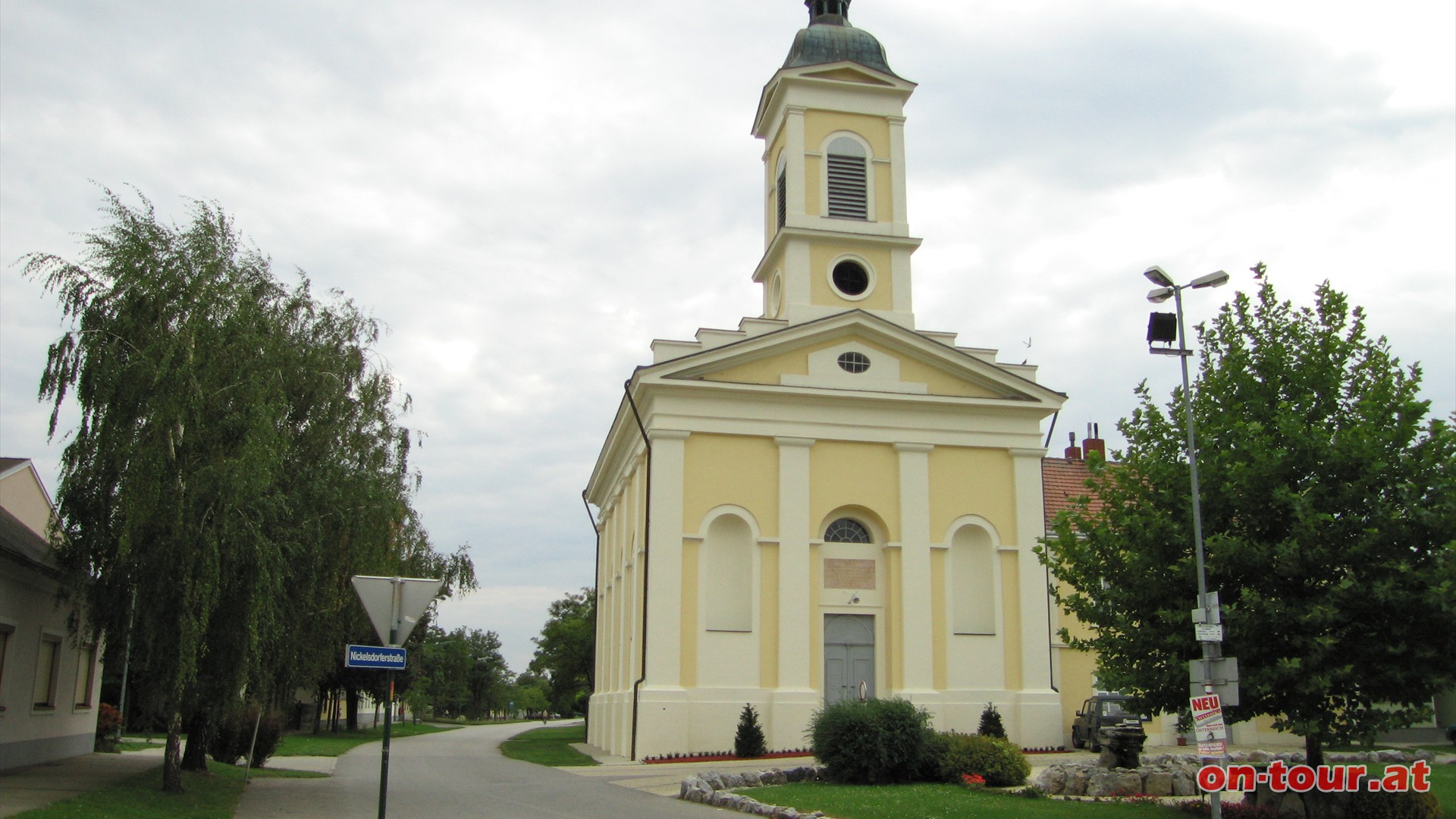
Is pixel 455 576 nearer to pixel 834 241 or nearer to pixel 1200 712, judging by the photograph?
pixel 834 241

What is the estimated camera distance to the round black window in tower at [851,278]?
31141mm

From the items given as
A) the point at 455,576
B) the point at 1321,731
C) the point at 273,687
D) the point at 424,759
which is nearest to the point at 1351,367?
the point at 1321,731

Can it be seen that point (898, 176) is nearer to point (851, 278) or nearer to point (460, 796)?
point (851, 278)

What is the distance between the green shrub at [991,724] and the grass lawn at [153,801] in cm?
1534

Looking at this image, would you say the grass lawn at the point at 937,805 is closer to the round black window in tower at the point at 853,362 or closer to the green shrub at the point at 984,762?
the green shrub at the point at 984,762

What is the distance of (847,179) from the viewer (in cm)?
3191

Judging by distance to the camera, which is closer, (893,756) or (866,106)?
(893,756)

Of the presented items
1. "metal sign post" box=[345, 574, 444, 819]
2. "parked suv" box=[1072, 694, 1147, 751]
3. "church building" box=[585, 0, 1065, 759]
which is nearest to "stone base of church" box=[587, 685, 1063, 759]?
"church building" box=[585, 0, 1065, 759]

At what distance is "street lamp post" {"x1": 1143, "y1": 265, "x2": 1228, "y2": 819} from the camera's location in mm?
13617

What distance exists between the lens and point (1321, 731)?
1439 cm

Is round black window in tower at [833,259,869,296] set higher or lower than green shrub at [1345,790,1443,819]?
higher

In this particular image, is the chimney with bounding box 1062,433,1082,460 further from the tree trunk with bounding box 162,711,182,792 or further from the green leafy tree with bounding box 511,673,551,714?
the green leafy tree with bounding box 511,673,551,714

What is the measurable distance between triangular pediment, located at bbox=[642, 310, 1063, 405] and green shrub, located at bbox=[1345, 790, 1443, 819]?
14.9 metres

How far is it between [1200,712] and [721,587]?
1515 cm
